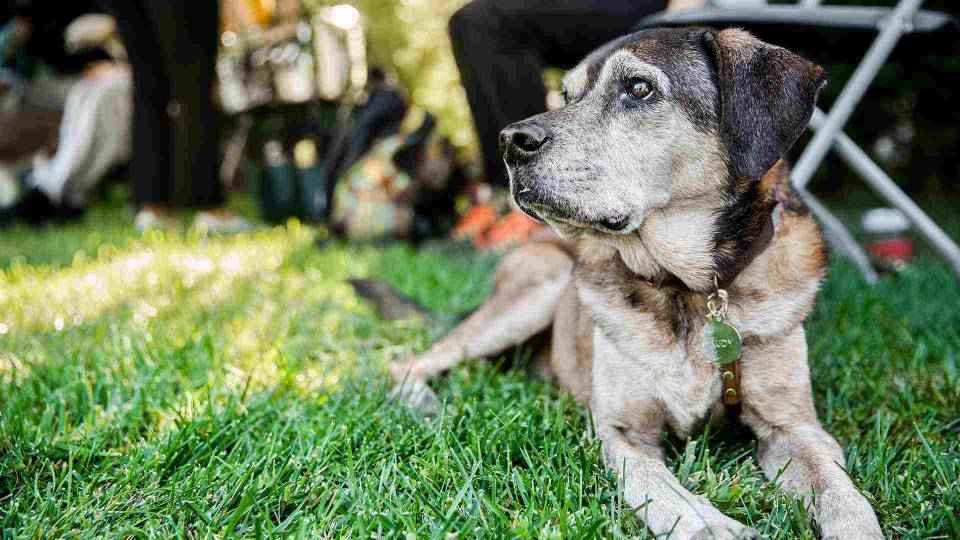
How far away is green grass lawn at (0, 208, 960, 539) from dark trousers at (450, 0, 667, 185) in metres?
1.23

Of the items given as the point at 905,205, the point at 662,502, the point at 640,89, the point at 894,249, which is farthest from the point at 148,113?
the point at 662,502

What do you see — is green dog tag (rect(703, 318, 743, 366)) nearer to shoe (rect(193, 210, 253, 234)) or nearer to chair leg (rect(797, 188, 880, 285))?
chair leg (rect(797, 188, 880, 285))

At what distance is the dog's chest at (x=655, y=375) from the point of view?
193 cm

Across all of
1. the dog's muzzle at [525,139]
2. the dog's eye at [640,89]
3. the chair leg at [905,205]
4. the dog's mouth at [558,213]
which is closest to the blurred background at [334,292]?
the chair leg at [905,205]

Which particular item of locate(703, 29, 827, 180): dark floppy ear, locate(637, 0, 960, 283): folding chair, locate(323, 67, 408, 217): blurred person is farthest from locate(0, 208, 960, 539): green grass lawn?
locate(323, 67, 408, 217): blurred person

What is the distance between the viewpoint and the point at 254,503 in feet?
5.21

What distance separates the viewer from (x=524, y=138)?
6.14 feet

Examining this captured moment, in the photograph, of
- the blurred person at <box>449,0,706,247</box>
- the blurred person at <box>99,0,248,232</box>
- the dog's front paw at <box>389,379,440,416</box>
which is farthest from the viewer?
the blurred person at <box>99,0,248,232</box>

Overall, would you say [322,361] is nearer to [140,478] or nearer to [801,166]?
[140,478]

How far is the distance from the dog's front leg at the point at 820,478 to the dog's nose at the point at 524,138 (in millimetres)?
926

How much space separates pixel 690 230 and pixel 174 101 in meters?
4.85

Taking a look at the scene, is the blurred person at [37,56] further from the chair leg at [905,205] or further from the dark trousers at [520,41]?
the chair leg at [905,205]

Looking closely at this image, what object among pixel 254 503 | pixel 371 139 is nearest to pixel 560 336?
pixel 254 503

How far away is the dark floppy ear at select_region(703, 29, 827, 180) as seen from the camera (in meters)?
1.82
